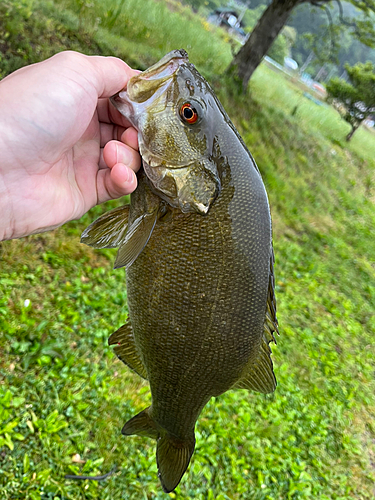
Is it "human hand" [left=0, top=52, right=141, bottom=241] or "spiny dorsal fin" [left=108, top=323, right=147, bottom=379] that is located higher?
"human hand" [left=0, top=52, right=141, bottom=241]

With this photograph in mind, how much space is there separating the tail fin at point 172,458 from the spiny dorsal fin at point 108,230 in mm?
991

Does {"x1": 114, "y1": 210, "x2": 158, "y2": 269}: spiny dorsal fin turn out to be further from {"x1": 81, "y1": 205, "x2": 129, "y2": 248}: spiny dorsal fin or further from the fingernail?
the fingernail

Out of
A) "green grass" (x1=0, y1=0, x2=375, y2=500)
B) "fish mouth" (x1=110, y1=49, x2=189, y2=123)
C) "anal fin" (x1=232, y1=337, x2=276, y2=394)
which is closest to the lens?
"fish mouth" (x1=110, y1=49, x2=189, y2=123)

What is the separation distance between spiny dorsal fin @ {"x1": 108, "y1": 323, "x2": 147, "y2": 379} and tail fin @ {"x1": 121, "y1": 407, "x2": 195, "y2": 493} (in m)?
0.23

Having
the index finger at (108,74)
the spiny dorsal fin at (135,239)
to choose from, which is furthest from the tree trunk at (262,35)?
the spiny dorsal fin at (135,239)

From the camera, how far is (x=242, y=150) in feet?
4.92

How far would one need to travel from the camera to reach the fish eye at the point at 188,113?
1396 mm

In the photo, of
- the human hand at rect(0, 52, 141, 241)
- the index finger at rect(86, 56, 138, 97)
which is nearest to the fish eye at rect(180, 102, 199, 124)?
the human hand at rect(0, 52, 141, 241)

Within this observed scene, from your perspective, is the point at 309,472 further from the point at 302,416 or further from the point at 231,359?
the point at 231,359

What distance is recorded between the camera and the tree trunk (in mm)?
7582

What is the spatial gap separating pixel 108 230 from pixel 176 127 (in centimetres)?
53

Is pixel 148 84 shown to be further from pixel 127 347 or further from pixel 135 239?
pixel 127 347

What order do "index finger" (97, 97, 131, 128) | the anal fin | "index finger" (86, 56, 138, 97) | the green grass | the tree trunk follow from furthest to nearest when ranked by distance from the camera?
1. the tree trunk
2. the green grass
3. "index finger" (97, 97, 131, 128)
4. the anal fin
5. "index finger" (86, 56, 138, 97)

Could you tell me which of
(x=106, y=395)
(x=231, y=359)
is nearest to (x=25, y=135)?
(x=231, y=359)
